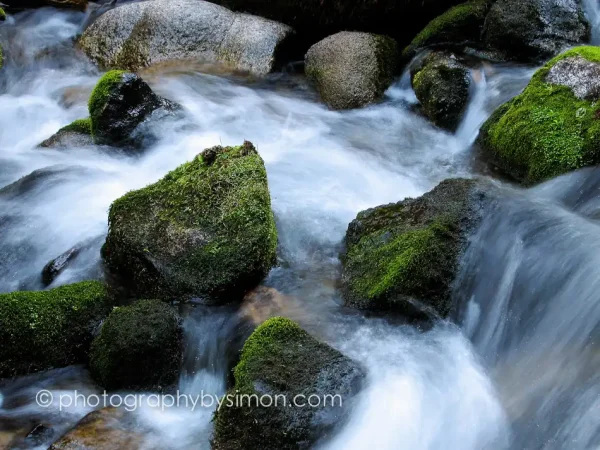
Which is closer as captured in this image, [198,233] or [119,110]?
[198,233]

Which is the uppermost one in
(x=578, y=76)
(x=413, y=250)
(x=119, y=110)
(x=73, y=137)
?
(x=578, y=76)

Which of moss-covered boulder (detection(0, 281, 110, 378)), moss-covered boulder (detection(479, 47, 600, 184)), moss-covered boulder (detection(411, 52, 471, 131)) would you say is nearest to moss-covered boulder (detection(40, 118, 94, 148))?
moss-covered boulder (detection(0, 281, 110, 378))

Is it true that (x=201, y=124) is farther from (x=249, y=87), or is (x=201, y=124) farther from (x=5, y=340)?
(x=5, y=340)

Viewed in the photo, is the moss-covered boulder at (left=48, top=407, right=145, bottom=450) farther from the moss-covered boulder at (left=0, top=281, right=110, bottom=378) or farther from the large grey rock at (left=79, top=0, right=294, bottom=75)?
the large grey rock at (left=79, top=0, right=294, bottom=75)

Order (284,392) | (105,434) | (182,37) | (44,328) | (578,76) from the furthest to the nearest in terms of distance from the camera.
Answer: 1. (182,37)
2. (578,76)
3. (44,328)
4. (105,434)
5. (284,392)

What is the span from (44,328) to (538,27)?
23.7 feet

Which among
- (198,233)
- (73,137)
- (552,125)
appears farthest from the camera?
(73,137)

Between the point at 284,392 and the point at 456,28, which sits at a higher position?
the point at 456,28

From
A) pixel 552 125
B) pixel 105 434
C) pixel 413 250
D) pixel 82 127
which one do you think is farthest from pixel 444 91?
pixel 105 434

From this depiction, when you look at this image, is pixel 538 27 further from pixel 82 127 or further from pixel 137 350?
pixel 137 350

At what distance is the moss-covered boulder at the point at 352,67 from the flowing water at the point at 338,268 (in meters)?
0.29

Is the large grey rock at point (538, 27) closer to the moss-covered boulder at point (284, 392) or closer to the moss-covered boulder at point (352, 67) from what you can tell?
the moss-covered boulder at point (352, 67)

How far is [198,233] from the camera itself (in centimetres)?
490

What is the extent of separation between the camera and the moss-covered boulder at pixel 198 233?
4.77 m
